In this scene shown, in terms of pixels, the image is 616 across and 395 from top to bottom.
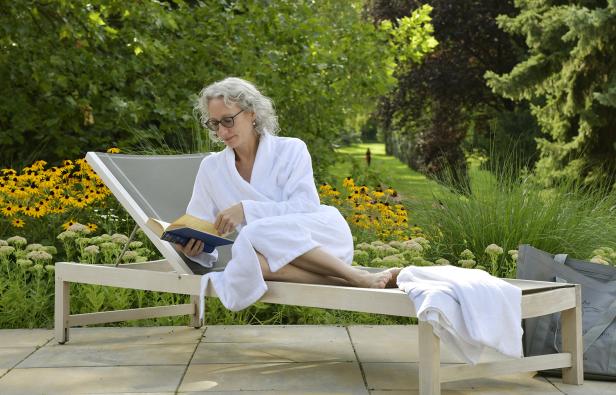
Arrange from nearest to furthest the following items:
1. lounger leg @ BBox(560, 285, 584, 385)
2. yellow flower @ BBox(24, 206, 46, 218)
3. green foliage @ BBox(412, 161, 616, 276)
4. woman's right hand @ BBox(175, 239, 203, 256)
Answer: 1. lounger leg @ BBox(560, 285, 584, 385)
2. woman's right hand @ BBox(175, 239, 203, 256)
3. green foliage @ BBox(412, 161, 616, 276)
4. yellow flower @ BBox(24, 206, 46, 218)

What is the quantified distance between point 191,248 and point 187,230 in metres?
0.30

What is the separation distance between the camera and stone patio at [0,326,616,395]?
12.2ft

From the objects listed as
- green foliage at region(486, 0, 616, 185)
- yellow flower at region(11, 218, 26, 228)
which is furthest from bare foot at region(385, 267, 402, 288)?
green foliage at region(486, 0, 616, 185)

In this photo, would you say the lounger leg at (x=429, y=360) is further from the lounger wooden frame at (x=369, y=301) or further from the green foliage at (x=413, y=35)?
the green foliage at (x=413, y=35)

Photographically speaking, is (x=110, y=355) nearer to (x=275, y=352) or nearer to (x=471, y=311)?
(x=275, y=352)

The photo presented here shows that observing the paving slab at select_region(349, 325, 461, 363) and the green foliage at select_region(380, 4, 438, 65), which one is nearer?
the paving slab at select_region(349, 325, 461, 363)

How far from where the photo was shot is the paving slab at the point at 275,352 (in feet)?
14.1

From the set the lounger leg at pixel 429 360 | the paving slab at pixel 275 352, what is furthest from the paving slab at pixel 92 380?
the lounger leg at pixel 429 360

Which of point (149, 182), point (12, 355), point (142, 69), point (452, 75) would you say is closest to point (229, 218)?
point (149, 182)

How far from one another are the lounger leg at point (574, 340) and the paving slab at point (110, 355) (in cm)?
166

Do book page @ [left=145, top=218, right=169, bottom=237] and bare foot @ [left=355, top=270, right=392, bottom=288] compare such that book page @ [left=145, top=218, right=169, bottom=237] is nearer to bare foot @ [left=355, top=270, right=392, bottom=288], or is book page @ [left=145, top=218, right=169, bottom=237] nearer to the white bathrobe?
the white bathrobe

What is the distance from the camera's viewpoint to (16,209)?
247 inches

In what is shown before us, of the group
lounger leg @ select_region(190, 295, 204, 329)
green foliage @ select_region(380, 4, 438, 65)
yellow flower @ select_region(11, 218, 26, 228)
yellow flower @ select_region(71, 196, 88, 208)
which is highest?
→ green foliage @ select_region(380, 4, 438, 65)

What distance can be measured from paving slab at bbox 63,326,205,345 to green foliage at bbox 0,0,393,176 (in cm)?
324
